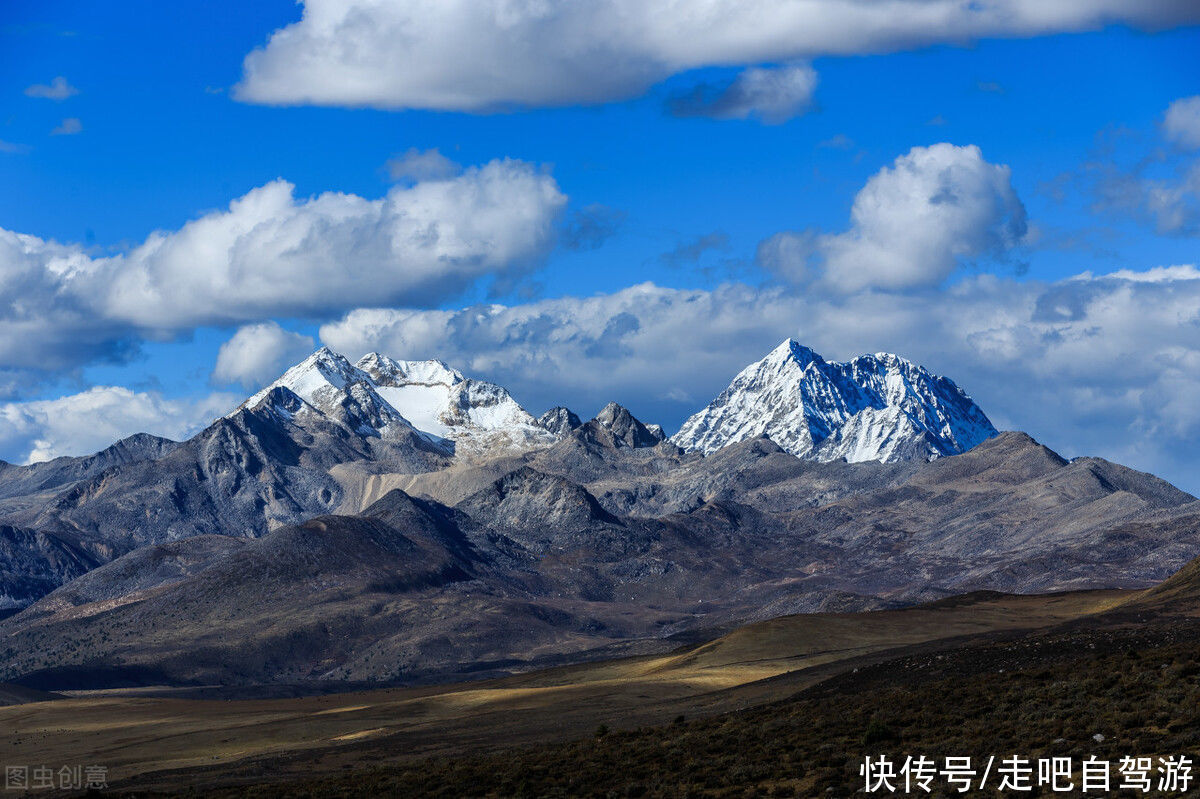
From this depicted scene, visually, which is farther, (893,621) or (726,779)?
(893,621)

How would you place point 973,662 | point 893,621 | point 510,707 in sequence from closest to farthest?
point 973,662
point 510,707
point 893,621

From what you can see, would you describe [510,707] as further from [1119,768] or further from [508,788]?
[1119,768]

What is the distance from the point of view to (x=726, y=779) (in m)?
57.4

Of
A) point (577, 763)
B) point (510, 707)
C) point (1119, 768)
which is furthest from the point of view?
point (510, 707)

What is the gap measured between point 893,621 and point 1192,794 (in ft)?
345

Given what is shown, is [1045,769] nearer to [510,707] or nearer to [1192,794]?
[1192,794]

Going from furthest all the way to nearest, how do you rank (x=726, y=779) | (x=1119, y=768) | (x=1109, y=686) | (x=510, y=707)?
(x=510, y=707), (x=1109, y=686), (x=726, y=779), (x=1119, y=768)

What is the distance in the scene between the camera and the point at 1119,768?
48625mm

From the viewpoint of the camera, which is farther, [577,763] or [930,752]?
[577,763]

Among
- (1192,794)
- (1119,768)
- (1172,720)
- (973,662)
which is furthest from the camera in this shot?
(973,662)

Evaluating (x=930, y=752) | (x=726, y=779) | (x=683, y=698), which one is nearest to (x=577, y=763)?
(x=726, y=779)

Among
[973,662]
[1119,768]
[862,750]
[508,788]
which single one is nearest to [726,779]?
[862,750]

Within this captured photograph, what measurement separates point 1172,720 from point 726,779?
52.9 feet

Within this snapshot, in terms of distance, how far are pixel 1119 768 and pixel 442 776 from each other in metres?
31.1
